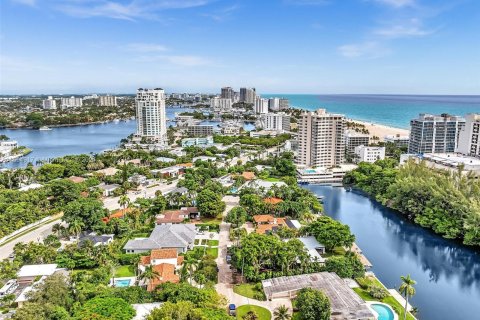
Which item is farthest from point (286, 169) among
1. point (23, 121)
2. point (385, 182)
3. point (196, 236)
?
point (23, 121)

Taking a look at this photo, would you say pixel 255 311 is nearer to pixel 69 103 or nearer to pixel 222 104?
pixel 222 104

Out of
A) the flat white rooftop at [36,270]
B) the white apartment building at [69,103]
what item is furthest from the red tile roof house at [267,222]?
the white apartment building at [69,103]

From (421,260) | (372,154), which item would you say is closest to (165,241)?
(421,260)

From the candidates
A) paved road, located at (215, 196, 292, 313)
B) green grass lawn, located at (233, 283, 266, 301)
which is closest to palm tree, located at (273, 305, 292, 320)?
paved road, located at (215, 196, 292, 313)

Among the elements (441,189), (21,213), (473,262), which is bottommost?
(473,262)

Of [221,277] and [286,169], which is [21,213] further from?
[286,169]

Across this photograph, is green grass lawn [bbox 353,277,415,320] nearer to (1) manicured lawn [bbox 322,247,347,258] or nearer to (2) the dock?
(2) the dock

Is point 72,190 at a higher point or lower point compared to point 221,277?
higher
